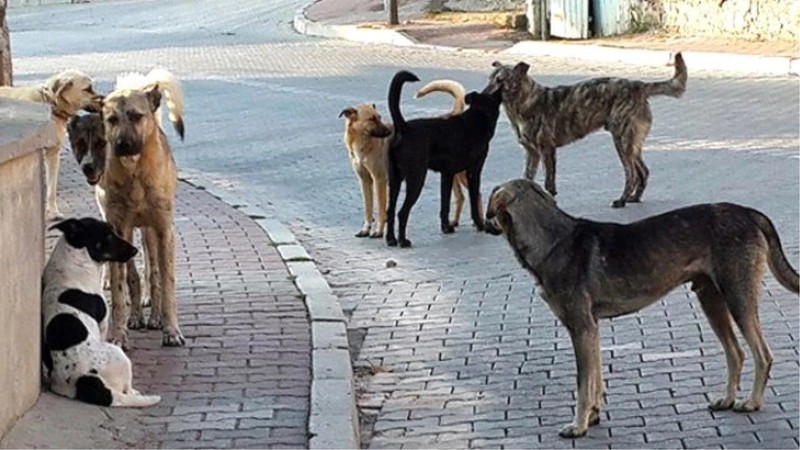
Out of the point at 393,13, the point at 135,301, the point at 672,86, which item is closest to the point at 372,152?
the point at 672,86

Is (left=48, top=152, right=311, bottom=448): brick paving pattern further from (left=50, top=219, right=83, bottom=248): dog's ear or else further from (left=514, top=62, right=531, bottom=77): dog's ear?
(left=514, top=62, right=531, bottom=77): dog's ear

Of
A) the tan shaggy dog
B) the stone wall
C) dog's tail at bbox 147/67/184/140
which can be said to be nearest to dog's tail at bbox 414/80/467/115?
the tan shaggy dog

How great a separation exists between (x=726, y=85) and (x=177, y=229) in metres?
11.0

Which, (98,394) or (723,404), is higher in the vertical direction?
(98,394)

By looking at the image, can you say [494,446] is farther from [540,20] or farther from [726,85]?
[540,20]

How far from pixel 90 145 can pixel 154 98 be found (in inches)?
18.1

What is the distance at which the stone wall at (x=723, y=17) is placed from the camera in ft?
83.9

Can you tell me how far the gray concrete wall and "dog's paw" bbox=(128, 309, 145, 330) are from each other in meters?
1.64

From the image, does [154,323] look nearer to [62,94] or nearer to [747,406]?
[747,406]

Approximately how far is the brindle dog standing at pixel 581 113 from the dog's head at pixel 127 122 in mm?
5186

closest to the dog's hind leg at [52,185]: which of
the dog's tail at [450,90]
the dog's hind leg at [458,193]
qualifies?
the dog's tail at [450,90]

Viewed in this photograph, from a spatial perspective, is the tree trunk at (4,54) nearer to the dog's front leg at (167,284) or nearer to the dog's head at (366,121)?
the dog's head at (366,121)

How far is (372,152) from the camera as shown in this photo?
12.2 meters

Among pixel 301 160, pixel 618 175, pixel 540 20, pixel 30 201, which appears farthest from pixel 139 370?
pixel 540 20
